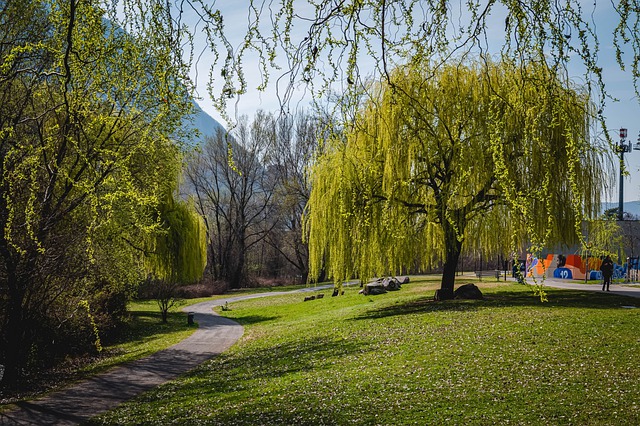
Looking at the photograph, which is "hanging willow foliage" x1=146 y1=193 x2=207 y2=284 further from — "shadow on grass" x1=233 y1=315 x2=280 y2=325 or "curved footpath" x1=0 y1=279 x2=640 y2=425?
"curved footpath" x1=0 y1=279 x2=640 y2=425

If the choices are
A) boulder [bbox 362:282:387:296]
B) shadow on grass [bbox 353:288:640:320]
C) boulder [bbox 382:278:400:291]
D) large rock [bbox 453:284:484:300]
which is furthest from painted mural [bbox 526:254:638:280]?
large rock [bbox 453:284:484:300]

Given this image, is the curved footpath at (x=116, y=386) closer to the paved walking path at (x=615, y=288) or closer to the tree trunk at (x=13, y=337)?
the tree trunk at (x=13, y=337)

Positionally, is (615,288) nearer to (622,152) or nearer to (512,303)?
(512,303)

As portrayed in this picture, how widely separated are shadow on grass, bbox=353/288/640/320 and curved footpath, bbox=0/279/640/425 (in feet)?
20.3

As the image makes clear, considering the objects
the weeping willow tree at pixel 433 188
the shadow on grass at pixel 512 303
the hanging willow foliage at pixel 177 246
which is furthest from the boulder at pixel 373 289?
the weeping willow tree at pixel 433 188

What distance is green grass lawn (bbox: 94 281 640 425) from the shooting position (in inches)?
375

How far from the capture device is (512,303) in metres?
20.3

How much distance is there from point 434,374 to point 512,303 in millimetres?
9601

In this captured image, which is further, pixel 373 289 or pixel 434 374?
pixel 373 289

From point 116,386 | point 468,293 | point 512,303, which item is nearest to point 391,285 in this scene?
point 468,293

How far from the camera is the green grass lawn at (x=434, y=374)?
9516mm

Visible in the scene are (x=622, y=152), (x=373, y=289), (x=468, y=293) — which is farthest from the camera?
(x=373, y=289)

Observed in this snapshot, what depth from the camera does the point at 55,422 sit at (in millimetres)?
11109

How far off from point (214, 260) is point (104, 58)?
55523mm
